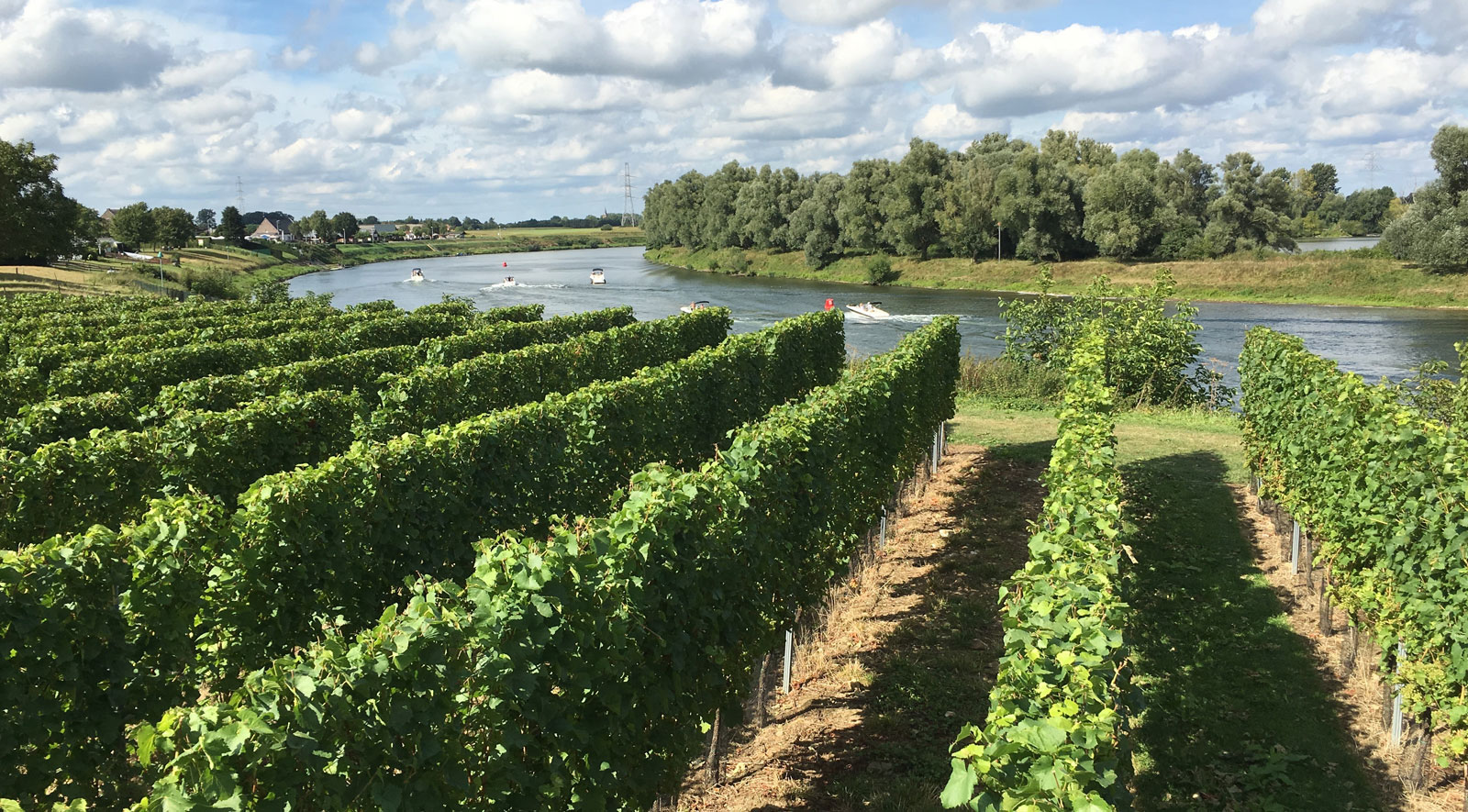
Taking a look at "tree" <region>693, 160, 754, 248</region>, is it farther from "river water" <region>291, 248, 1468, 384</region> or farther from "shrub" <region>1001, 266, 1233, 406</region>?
"shrub" <region>1001, 266, 1233, 406</region>

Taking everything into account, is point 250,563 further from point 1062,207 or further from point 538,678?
point 1062,207

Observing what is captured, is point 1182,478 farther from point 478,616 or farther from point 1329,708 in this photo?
point 478,616

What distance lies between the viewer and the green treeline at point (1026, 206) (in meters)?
64.1

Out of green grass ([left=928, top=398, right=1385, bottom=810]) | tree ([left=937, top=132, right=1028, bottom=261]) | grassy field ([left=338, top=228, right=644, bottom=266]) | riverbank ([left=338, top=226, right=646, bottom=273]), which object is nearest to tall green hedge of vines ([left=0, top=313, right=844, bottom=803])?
green grass ([left=928, top=398, right=1385, bottom=810])

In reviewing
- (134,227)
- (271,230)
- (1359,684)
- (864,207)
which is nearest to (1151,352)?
(1359,684)

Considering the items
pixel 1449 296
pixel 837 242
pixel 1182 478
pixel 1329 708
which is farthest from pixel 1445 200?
pixel 1329 708

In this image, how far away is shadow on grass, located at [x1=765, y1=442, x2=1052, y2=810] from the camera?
23.7 ft

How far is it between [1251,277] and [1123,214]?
31.1ft

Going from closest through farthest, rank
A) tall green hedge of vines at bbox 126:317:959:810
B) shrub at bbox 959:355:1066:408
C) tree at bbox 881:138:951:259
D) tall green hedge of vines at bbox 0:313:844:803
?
tall green hedge of vines at bbox 126:317:959:810
tall green hedge of vines at bbox 0:313:844:803
shrub at bbox 959:355:1066:408
tree at bbox 881:138:951:259

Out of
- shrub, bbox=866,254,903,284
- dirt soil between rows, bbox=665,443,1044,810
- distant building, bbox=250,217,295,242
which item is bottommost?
dirt soil between rows, bbox=665,443,1044,810

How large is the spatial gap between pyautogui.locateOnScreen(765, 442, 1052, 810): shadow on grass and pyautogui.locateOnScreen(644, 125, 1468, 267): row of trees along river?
5547 centimetres

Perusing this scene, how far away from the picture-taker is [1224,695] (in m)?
8.65

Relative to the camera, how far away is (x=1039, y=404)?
78.4ft

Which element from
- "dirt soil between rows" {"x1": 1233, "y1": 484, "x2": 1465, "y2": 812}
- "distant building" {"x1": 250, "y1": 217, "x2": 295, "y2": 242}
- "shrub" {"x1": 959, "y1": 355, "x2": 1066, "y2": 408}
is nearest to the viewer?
"dirt soil between rows" {"x1": 1233, "y1": 484, "x2": 1465, "y2": 812}
